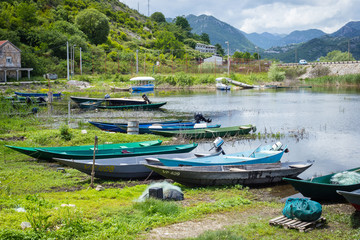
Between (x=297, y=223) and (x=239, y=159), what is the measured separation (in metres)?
5.79

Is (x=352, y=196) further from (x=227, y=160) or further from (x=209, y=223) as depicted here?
(x=227, y=160)

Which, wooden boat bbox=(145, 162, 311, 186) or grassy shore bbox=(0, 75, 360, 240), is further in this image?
wooden boat bbox=(145, 162, 311, 186)

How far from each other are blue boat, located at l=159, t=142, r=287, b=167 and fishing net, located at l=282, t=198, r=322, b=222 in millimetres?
4715

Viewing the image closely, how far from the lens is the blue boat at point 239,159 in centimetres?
1324

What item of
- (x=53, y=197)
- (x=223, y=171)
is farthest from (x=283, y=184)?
(x=53, y=197)

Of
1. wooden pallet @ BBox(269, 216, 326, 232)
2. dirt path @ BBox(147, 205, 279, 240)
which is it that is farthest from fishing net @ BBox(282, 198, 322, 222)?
dirt path @ BBox(147, 205, 279, 240)

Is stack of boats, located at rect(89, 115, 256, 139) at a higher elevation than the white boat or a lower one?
lower

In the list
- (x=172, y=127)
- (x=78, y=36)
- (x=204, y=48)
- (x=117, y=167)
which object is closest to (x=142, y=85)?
(x=78, y=36)

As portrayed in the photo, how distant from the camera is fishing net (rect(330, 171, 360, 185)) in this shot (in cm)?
1140

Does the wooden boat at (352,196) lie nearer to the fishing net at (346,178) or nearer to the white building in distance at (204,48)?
the fishing net at (346,178)

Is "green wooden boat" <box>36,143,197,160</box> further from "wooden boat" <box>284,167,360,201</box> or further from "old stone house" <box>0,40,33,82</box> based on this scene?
"old stone house" <box>0,40,33,82</box>

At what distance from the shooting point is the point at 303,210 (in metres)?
8.84

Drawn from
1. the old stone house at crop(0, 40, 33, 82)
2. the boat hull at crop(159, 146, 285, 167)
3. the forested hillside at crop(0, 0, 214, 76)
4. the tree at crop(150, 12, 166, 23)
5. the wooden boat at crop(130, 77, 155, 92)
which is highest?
the tree at crop(150, 12, 166, 23)

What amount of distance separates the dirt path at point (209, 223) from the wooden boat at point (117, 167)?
4.69 meters
